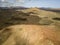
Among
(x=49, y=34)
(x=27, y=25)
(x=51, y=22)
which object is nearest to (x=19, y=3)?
(x=27, y=25)

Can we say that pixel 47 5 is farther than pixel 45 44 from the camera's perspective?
Yes

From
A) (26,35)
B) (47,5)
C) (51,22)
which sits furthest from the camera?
(47,5)

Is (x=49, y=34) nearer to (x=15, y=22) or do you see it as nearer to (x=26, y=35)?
(x=26, y=35)

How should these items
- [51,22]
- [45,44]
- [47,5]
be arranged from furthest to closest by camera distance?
[47,5], [51,22], [45,44]

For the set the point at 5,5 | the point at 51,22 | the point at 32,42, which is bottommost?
the point at 32,42

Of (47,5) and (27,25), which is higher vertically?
(47,5)

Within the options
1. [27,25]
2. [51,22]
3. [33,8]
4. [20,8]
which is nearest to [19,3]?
[20,8]

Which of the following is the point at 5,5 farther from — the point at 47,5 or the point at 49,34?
the point at 49,34
